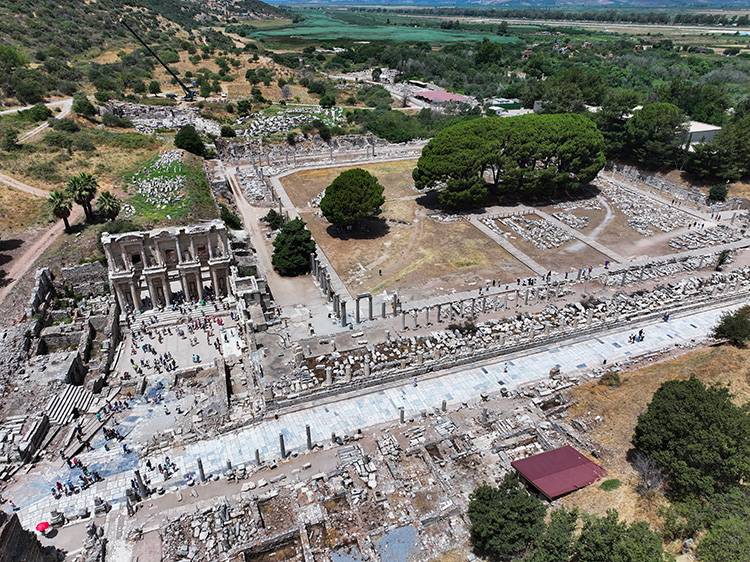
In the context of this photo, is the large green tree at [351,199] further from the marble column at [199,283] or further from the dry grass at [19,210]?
the dry grass at [19,210]

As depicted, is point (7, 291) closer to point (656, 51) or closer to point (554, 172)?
point (554, 172)

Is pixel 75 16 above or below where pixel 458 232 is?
above

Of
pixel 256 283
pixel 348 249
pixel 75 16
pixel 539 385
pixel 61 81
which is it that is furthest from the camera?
pixel 75 16

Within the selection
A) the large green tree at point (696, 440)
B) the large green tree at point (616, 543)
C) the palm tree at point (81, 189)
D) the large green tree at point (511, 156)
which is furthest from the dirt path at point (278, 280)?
the large green tree at point (616, 543)

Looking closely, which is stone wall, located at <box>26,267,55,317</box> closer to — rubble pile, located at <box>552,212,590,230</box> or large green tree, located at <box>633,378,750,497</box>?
large green tree, located at <box>633,378,750,497</box>

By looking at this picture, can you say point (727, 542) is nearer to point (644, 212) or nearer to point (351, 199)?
point (351, 199)

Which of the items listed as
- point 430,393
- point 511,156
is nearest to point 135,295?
point 430,393

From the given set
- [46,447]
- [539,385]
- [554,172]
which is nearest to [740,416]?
[539,385]
